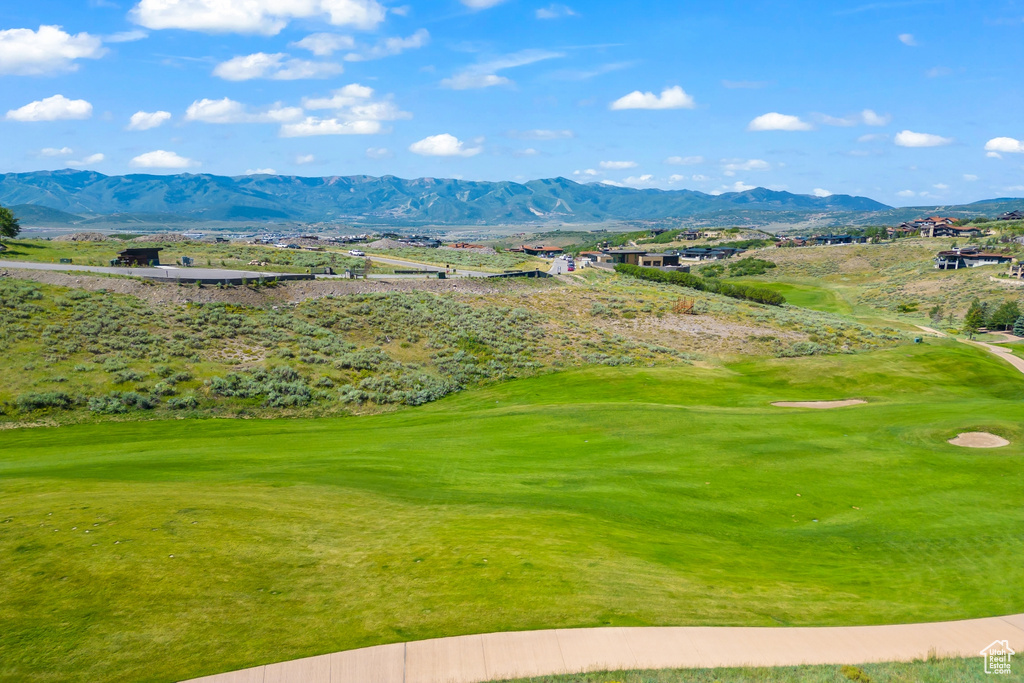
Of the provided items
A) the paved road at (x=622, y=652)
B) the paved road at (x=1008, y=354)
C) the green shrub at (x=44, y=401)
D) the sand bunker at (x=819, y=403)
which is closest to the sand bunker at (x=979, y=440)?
the sand bunker at (x=819, y=403)

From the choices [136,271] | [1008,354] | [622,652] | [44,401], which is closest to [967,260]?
[1008,354]

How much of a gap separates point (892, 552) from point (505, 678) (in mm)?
12986

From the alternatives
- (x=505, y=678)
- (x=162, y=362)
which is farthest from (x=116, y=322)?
(x=505, y=678)

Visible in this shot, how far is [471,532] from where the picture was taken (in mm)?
17391

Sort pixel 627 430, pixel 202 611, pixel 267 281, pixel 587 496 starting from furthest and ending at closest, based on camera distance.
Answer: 1. pixel 267 281
2. pixel 627 430
3. pixel 587 496
4. pixel 202 611

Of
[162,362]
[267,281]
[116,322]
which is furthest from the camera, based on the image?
[267,281]

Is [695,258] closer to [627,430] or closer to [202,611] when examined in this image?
[627,430]

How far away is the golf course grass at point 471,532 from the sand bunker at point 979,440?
0.68 metres

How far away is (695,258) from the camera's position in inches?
6683

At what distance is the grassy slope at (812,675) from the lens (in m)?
11.8

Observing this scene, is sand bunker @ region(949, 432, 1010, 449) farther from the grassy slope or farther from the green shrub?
the green shrub

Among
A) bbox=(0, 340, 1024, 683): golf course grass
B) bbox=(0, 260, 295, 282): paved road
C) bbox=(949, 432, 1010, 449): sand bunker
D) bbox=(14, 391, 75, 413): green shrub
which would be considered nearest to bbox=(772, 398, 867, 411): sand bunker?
bbox=(0, 340, 1024, 683): golf course grass

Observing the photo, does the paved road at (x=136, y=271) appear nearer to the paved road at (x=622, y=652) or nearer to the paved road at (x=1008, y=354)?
the paved road at (x=622, y=652)

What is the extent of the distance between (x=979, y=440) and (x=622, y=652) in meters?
25.4
